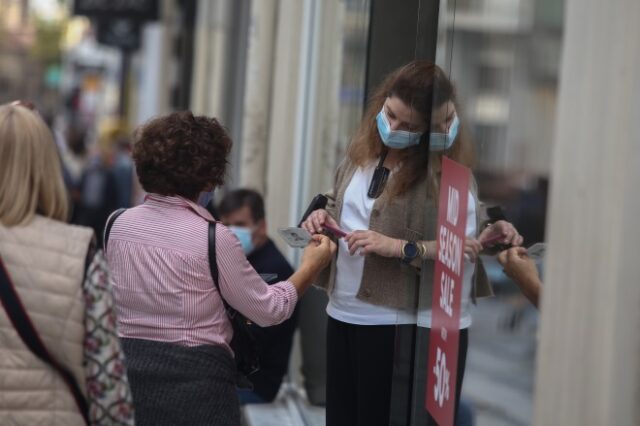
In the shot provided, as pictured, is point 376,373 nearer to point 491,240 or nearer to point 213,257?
point 213,257

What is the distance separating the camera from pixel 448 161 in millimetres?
3879

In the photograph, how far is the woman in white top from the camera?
4090mm

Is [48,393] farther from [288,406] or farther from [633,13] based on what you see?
[288,406]

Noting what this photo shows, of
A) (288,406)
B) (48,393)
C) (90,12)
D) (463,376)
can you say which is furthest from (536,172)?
(90,12)

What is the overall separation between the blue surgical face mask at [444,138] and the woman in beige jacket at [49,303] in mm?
1265

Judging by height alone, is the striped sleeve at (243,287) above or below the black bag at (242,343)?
above

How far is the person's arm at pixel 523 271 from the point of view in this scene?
294 cm

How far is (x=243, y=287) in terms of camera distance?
3693 millimetres

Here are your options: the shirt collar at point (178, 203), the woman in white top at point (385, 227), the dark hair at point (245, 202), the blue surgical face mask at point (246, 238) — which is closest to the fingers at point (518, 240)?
the woman in white top at point (385, 227)

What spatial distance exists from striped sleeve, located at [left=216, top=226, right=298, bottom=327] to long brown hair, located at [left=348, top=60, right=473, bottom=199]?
0.60 m

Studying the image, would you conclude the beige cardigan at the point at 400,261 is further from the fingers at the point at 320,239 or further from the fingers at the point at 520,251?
the fingers at the point at 520,251

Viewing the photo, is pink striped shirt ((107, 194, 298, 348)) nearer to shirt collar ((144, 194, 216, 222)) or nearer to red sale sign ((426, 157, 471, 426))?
shirt collar ((144, 194, 216, 222))

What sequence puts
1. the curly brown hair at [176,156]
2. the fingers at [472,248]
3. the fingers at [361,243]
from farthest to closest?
1. the fingers at [361,243]
2. the curly brown hair at [176,156]
3. the fingers at [472,248]

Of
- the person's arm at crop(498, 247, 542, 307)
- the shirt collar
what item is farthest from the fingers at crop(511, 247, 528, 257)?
the shirt collar
